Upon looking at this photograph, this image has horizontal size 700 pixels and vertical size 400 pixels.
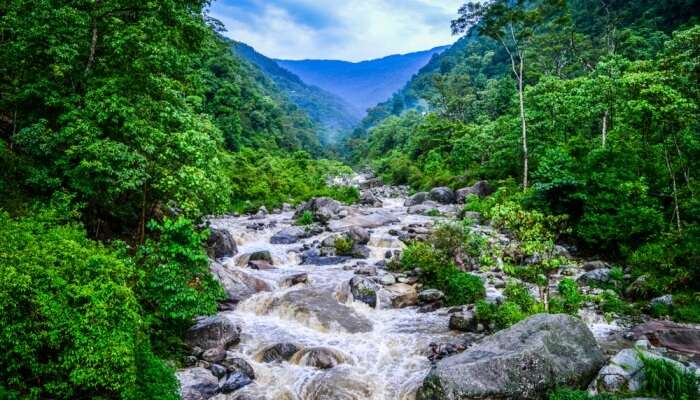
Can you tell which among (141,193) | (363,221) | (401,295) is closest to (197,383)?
(141,193)

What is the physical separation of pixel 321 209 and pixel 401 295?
1706cm

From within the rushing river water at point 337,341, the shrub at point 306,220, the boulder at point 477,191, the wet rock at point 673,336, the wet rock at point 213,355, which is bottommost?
the rushing river water at point 337,341

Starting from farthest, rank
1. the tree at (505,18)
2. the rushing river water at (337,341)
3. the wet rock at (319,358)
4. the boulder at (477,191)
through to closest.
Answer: the boulder at (477,191)
the tree at (505,18)
the wet rock at (319,358)
the rushing river water at (337,341)

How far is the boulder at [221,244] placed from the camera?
1976cm

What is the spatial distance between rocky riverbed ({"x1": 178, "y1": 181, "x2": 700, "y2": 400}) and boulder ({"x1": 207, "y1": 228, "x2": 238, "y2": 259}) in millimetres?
71

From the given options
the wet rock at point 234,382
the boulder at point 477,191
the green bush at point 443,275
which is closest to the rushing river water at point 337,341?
the wet rock at point 234,382

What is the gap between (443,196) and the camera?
1512 inches

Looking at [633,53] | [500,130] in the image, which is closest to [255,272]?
[500,130]

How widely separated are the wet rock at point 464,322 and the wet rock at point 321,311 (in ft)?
8.57

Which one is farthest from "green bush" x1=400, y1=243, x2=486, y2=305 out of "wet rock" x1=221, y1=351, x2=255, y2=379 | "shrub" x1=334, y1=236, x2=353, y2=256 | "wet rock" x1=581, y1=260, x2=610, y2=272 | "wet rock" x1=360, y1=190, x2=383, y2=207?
"wet rock" x1=360, y1=190, x2=383, y2=207

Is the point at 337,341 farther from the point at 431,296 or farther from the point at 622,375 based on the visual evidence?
the point at 622,375

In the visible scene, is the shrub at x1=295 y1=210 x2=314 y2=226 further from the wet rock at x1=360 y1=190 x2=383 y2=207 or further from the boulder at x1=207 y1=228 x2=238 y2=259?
the wet rock at x1=360 y1=190 x2=383 y2=207

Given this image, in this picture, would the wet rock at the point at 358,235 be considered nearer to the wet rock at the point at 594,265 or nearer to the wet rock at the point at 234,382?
the wet rock at the point at 594,265

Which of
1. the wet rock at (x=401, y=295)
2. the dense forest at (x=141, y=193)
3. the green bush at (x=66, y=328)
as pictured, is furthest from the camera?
the wet rock at (x=401, y=295)
